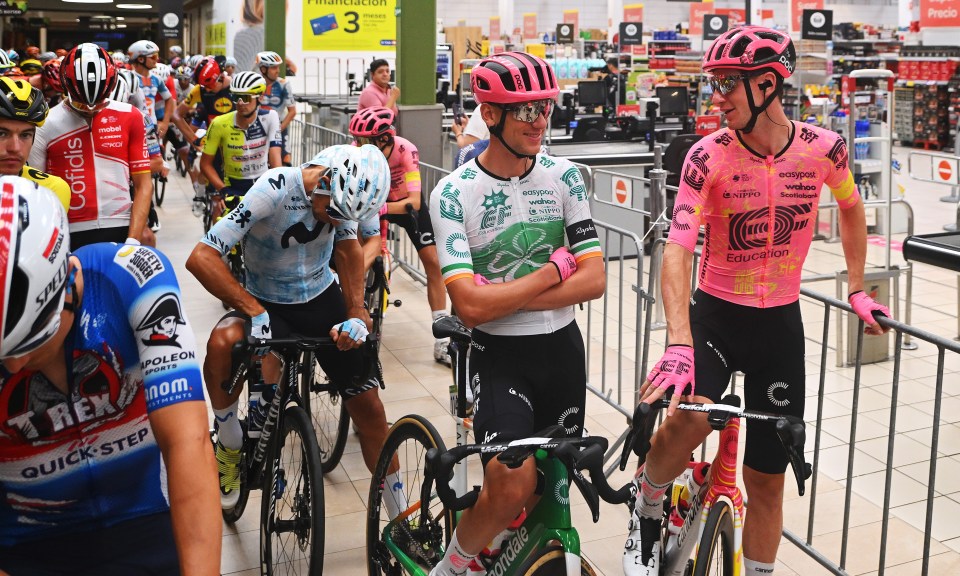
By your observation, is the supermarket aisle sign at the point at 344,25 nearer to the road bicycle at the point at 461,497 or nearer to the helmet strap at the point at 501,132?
the road bicycle at the point at 461,497

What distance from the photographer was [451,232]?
9.11 feet

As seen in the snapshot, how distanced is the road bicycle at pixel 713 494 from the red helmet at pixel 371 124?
3429 millimetres

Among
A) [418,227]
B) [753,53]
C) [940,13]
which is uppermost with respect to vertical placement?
[940,13]

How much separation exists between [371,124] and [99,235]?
1866 mm

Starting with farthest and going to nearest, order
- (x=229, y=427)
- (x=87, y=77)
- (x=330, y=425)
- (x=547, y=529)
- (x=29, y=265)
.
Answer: (x=330, y=425), (x=87, y=77), (x=229, y=427), (x=547, y=529), (x=29, y=265)

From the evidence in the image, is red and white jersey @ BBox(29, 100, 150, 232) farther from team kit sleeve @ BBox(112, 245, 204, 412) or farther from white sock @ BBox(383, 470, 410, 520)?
team kit sleeve @ BBox(112, 245, 204, 412)

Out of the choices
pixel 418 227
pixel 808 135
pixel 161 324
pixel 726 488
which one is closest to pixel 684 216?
pixel 808 135

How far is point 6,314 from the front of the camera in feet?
4.17

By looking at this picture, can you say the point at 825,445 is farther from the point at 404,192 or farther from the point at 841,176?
the point at 404,192

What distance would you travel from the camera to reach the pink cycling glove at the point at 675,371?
2613mm

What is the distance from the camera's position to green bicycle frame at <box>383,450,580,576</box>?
2.38 m

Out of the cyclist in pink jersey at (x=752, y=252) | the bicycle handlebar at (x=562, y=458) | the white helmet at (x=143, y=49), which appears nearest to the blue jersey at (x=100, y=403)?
the bicycle handlebar at (x=562, y=458)

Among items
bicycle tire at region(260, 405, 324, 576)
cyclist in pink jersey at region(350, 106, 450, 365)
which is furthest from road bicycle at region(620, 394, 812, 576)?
cyclist in pink jersey at region(350, 106, 450, 365)

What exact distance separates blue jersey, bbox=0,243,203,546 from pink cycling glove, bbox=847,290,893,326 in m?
2.31
